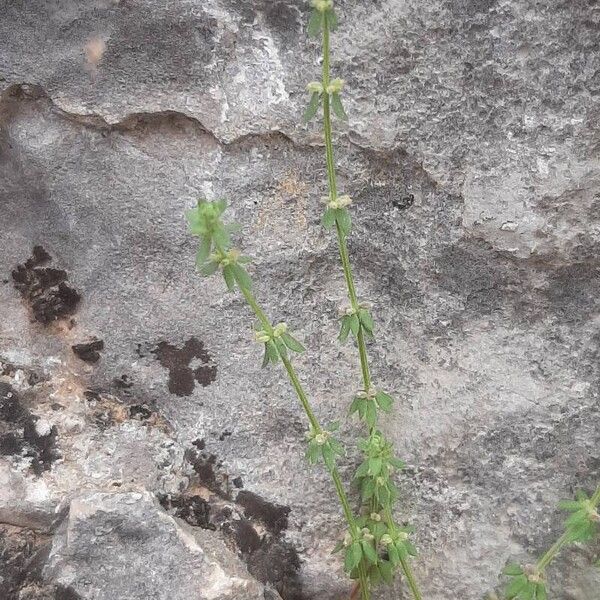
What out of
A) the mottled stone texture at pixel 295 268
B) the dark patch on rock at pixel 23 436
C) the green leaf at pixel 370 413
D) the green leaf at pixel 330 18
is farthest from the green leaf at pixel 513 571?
the green leaf at pixel 330 18

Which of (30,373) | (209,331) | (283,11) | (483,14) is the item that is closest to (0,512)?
(30,373)

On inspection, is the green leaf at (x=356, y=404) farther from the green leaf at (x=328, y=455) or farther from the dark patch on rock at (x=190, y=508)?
the dark patch on rock at (x=190, y=508)

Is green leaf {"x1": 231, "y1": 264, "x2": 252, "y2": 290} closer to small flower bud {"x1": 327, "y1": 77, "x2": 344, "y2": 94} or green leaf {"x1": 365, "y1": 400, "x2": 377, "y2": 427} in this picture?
small flower bud {"x1": 327, "y1": 77, "x2": 344, "y2": 94}

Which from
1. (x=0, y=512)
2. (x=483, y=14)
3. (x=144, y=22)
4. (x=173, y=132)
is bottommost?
(x=0, y=512)

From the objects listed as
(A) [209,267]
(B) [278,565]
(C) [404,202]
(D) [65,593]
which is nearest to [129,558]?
(D) [65,593]

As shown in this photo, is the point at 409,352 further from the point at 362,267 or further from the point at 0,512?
the point at 0,512

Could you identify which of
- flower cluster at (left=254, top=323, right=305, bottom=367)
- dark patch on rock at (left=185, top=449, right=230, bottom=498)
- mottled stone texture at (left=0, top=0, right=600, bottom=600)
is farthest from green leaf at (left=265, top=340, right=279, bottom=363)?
dark patch on rock at (left=185, top=449, right=230, bottom=498)
